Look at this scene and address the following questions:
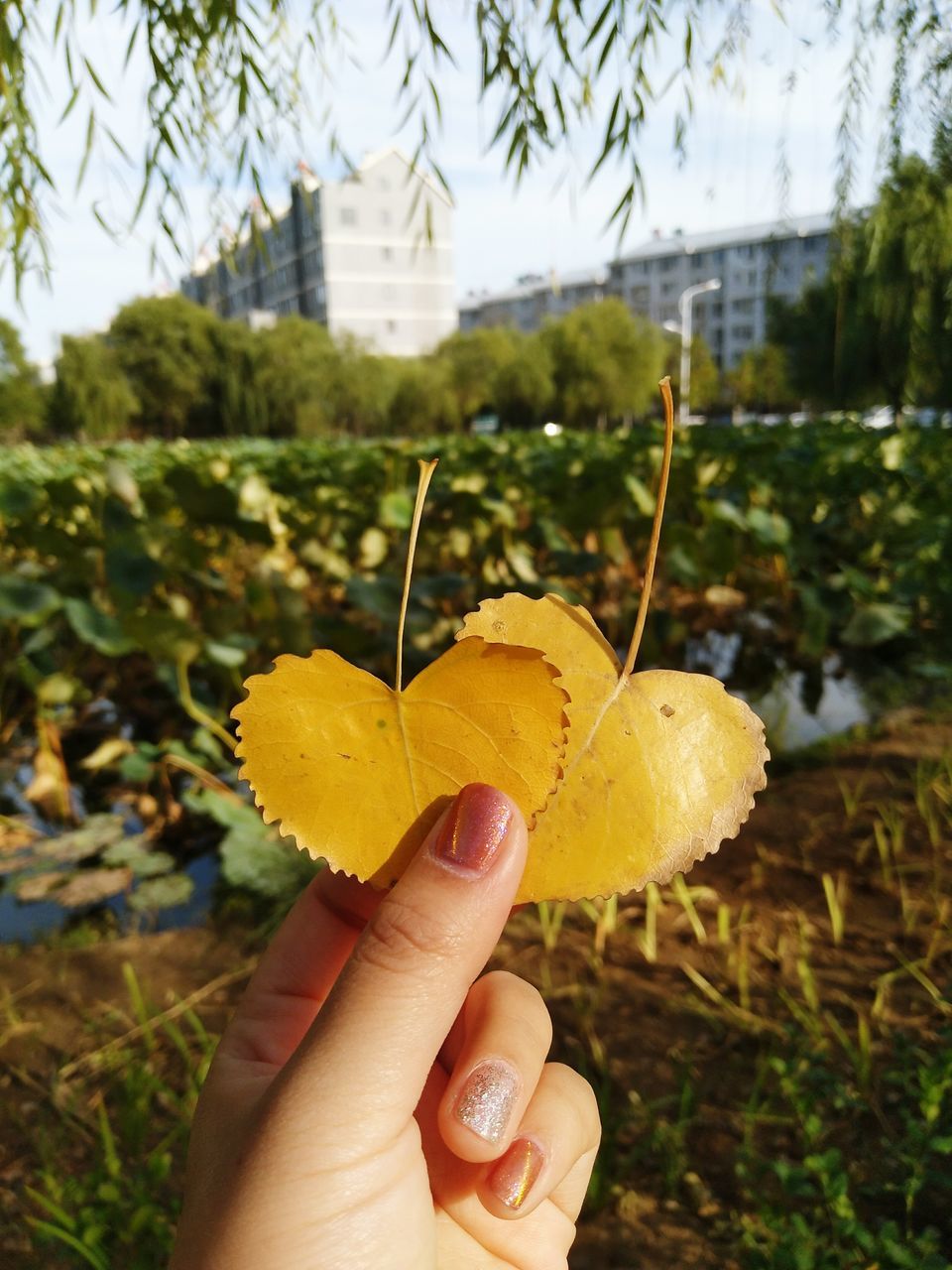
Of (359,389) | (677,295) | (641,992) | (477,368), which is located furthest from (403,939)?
(677,295)

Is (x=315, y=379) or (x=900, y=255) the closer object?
(x=900, y=255)

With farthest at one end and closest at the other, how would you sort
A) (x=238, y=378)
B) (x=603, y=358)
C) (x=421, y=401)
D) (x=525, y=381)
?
(x=603, y=358) → (x=421, y=401) → (x=525, y=381) → (x=238, y=378)

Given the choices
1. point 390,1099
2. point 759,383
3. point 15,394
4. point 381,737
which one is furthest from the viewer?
point 759,383

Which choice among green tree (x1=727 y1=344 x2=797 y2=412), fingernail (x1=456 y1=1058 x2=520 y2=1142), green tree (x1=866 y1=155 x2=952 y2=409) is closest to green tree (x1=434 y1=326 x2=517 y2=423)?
green tree (x1=727 y1=344 x2=797 y2=412)

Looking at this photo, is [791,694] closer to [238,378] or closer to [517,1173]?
[517,1173]

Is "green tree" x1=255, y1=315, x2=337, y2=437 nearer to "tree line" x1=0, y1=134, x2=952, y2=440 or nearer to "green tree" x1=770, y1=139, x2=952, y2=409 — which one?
"tree line" x1=0, y1=134, x2=952, y2=440

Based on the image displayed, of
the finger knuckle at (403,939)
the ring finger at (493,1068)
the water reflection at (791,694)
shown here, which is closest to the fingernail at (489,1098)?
the ring finger at (493,1068)

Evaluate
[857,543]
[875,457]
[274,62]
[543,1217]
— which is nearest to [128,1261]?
[543,1217]
